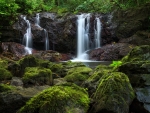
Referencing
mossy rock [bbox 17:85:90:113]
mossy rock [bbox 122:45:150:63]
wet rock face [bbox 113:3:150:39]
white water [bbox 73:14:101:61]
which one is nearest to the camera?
mossy rock [bbox 17:85:90:113]

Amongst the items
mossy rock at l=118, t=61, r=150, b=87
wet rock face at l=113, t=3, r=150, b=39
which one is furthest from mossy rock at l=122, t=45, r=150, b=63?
wet rock face at l=113, t=3, r=150, b=39

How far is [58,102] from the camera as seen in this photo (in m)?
3.13

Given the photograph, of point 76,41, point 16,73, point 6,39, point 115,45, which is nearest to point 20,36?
point 6,39

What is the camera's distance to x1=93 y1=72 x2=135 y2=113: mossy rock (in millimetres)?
3402

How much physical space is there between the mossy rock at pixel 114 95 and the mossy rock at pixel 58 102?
0.25 m

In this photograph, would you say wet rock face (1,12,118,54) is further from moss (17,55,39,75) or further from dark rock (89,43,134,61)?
moss (17,55,39,75)

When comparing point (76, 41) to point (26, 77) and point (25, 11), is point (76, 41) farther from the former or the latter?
point (26, 77)

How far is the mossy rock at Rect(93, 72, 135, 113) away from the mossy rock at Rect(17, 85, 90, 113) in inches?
9.9

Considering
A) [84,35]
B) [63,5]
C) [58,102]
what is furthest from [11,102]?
[63,5]

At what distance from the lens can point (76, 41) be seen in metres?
20.4

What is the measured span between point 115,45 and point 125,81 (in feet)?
47.6

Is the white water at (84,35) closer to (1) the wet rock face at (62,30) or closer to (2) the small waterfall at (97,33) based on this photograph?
(2) the small waterfall at (97,33)

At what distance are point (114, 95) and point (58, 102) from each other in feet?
3.19

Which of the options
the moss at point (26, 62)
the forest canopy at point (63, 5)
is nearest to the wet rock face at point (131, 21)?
the forest canopy at point (63, 5)
